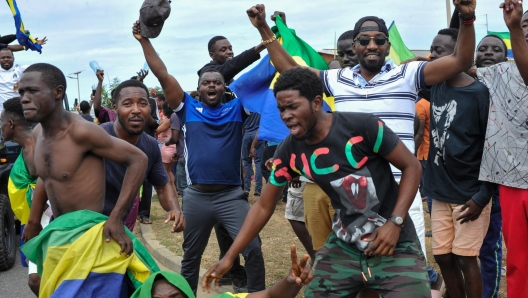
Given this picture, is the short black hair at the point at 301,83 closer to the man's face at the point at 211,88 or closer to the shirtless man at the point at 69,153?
the shirtless man at the point at 69,153

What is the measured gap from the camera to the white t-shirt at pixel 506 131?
4297mm

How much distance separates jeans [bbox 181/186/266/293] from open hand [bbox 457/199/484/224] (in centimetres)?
167

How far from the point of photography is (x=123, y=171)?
484 centimetres

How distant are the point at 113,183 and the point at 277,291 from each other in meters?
1.78

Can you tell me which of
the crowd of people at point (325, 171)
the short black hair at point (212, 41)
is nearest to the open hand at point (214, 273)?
the crowd of people at point (325, 171)

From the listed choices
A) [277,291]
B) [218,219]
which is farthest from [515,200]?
[218,219]

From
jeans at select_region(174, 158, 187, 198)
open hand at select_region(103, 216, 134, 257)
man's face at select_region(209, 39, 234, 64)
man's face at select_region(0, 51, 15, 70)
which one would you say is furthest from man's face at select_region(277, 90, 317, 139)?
jeans at select_region(174, 158, 187, 198)

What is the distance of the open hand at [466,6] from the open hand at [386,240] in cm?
146

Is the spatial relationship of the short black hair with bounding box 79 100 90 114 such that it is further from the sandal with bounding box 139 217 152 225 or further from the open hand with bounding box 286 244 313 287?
the open hand with bounding box 286 244 313 287

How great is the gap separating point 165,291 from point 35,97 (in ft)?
4.91

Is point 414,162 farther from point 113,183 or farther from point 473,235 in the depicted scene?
point 113,183

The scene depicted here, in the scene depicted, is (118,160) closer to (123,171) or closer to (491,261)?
(123,171)

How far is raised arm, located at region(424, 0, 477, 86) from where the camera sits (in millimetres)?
4070

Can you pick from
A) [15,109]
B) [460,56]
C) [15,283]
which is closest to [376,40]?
[460,56]
